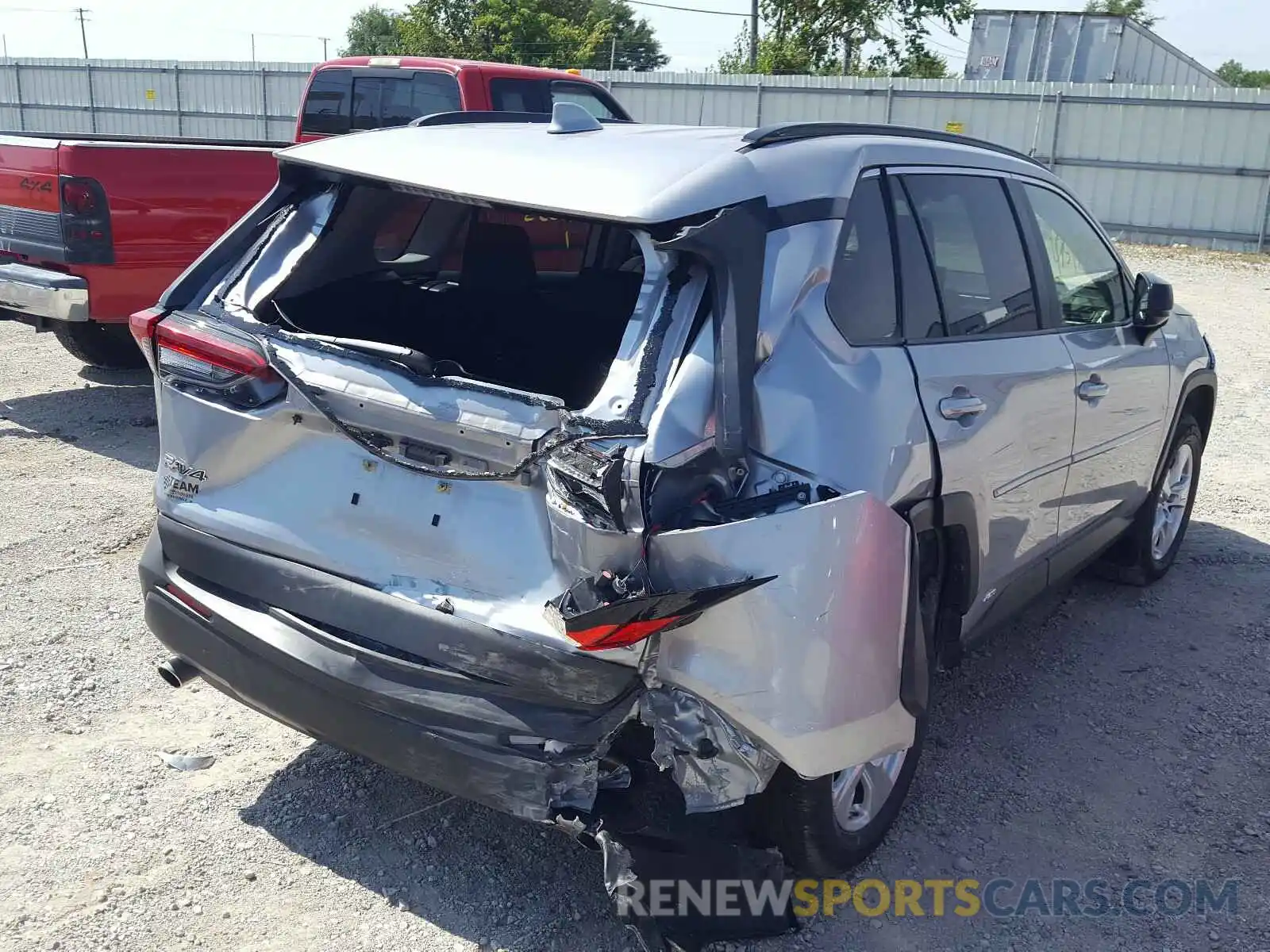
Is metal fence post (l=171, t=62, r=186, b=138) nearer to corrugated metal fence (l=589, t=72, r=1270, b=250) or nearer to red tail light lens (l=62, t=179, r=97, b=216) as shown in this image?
corrugated metal fence (l=589, t=72, r=1270, b=250)

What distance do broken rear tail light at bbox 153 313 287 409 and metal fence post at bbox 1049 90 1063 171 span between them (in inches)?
738

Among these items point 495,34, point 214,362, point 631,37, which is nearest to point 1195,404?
point 214,362

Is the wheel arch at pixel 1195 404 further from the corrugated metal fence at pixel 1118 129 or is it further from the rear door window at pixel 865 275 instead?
the corrugated metal fence at pixel 1118 129

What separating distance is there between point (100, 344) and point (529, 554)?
639cm

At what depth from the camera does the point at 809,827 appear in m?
2.81

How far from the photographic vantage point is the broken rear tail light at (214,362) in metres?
2.94

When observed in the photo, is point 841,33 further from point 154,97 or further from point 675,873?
point 675,873

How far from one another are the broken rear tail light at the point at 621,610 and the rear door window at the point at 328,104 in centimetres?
799

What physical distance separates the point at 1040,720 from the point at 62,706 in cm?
322

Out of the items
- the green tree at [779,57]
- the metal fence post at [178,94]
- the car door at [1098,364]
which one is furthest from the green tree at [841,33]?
the car door at [1098,364]

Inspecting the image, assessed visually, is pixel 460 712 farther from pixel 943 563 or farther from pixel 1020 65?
pixel 1020 65

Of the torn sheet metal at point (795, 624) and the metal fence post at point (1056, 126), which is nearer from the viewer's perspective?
the torn sheet metal at point (795, 624)

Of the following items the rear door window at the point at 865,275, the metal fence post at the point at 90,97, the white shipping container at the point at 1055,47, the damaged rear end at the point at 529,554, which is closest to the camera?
the damaged rear end at the point at 529,554

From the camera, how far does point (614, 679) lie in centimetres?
247
